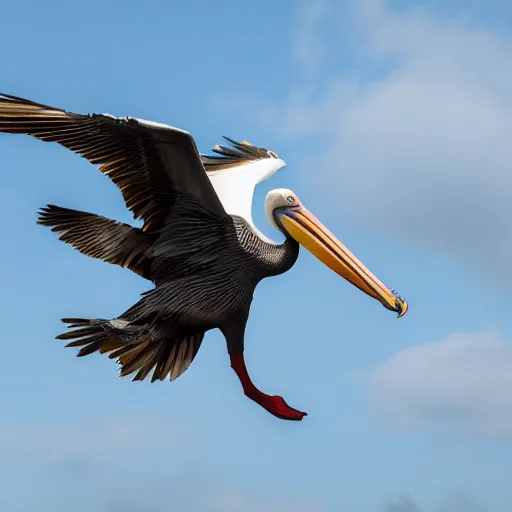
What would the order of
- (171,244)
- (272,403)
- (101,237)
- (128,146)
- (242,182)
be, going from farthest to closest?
(242,182)
(272,403)
(101,237)
(171,244)
(128,146)

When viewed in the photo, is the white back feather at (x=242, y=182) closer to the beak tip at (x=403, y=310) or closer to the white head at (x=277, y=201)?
the white head at (x=277, y=201)

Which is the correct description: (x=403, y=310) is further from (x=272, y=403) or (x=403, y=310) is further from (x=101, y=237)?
(x=101, y=237)

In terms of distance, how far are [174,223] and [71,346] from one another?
4.41 ft

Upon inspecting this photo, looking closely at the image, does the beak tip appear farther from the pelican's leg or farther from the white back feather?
the white back feather

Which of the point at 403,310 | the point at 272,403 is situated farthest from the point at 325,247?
the point at 272,403

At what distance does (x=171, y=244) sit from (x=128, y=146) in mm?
937

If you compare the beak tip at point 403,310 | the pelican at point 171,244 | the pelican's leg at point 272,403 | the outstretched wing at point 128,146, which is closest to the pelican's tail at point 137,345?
the pelican at point 171,244

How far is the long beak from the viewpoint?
10.7 meters

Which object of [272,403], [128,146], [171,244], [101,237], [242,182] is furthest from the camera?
[242,182]

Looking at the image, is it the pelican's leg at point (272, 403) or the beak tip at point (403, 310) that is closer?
the beak tip at point (403, 310)

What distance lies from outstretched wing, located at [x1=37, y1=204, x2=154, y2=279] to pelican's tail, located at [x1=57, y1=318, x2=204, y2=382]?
56 cm

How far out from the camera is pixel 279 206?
10781 millimetres

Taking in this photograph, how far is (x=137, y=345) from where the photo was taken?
10.6m

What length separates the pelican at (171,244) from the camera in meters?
10.0
